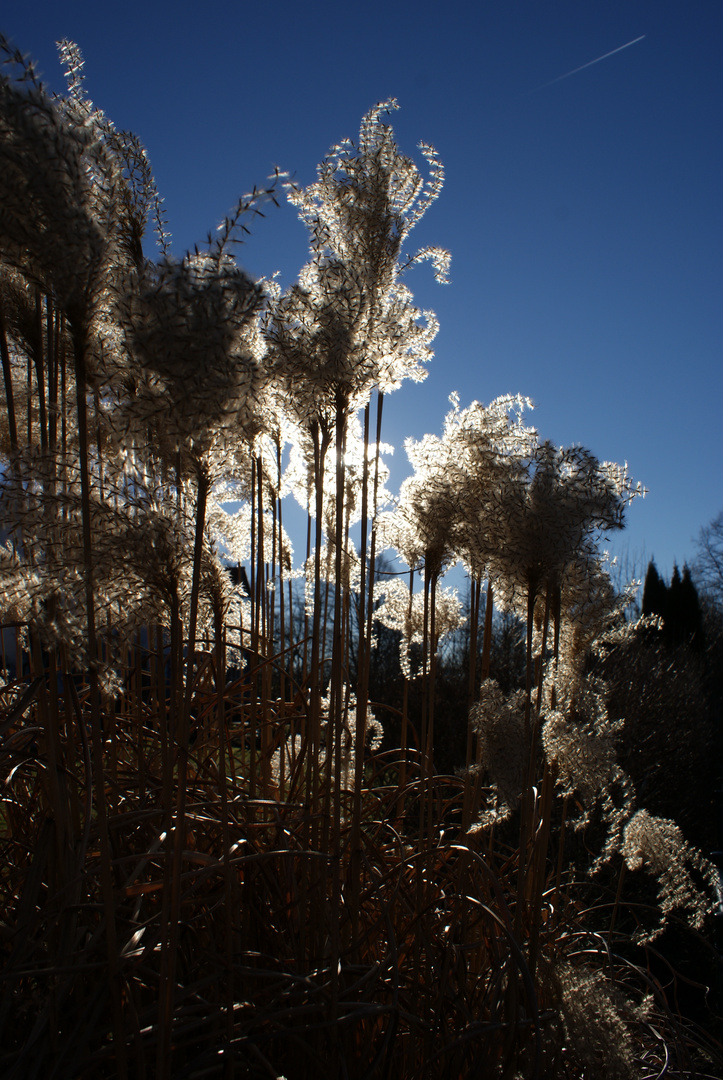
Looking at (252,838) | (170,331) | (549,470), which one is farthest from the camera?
(252,838)

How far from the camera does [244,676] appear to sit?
2.10m

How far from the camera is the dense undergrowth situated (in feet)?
3.66

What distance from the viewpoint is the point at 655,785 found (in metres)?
8.59

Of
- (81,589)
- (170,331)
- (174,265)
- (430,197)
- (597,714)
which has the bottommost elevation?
(597,714)

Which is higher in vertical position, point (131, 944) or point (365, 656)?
point (365, 656)

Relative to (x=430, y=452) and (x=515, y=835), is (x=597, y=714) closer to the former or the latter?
(x=430, y=452)

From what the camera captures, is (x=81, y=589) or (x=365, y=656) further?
(x=365, y=656)

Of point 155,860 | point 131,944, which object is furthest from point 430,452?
point 131,944

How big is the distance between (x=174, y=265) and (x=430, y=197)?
1106 mm

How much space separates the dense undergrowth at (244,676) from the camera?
43.9 inches

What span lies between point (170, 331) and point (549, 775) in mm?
1688

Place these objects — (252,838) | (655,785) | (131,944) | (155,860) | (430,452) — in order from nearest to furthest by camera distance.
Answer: (131,944) → (155,860) → (252,838) → (430,452) → (655,785)

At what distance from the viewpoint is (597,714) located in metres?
2.09

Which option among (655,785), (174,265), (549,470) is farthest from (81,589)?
(655,785)
